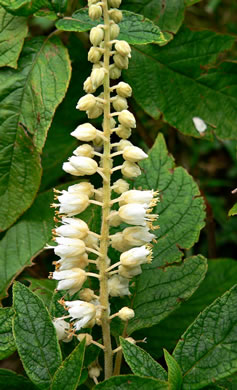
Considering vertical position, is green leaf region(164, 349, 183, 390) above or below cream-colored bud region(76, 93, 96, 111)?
below

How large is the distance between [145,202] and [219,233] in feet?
6.19

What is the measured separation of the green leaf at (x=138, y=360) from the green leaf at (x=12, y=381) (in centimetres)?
45

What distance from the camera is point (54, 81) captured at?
7.11ft

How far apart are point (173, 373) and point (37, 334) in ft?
1.28

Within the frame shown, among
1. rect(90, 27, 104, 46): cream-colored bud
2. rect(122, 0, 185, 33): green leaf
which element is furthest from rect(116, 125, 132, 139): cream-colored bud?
rect(122, 0, 185, 33): green leaf

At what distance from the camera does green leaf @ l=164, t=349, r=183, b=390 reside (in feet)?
4.73

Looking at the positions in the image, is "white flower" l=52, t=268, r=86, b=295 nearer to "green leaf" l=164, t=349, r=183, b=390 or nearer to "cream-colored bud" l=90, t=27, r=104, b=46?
"green leaf" l=164, t=349, r=183, b=390

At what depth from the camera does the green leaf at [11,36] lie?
215cm

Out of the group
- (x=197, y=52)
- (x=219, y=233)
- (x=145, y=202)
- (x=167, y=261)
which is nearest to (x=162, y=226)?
(x=167, y=261)

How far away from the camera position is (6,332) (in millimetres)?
1654

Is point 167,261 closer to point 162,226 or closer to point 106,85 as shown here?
point 162,226

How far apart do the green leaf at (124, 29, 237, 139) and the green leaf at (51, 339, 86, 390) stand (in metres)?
1.27

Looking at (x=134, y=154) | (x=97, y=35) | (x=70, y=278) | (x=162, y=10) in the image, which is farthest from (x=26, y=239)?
(x=162, y=10)

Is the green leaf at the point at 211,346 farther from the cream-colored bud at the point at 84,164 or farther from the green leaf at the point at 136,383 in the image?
the cream-colored bud at the point at 84,164
